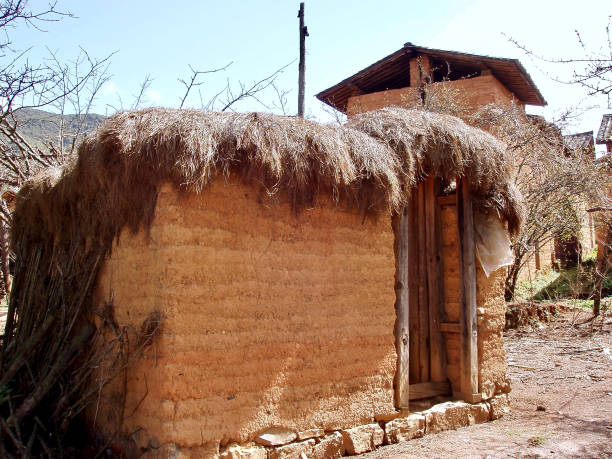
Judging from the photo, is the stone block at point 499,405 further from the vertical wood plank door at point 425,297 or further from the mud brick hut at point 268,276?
the vertical wood plank door at point 425,297

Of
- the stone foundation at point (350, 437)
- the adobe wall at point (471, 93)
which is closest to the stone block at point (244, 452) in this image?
the stone foundation at point (350, 437)

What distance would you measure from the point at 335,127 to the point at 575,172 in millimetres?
7645

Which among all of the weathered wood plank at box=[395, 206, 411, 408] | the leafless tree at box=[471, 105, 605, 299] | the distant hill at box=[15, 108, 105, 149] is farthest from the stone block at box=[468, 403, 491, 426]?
the leafless tree at box=[471, 105, 605, 299]

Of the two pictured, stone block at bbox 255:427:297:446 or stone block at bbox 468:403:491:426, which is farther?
stone block at bbox 468:403:491:426

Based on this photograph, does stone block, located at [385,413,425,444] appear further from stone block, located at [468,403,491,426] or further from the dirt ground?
stone block, located at [468,403,491,426]

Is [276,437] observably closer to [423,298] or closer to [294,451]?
[294,451]

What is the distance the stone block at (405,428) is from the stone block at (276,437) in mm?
Result: 971

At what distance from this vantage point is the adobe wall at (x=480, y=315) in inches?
208

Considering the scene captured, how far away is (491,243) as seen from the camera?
536cm

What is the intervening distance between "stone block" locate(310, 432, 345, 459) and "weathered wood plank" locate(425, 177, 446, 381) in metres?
1.43

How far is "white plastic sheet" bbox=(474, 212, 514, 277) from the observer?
209 inches

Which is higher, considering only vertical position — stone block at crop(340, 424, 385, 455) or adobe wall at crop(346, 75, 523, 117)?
adobe wall at crop(346, 75, 523, 117)

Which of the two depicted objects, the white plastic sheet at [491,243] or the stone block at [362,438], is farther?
the white plastic sheet at [491,243]

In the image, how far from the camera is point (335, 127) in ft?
14.5
